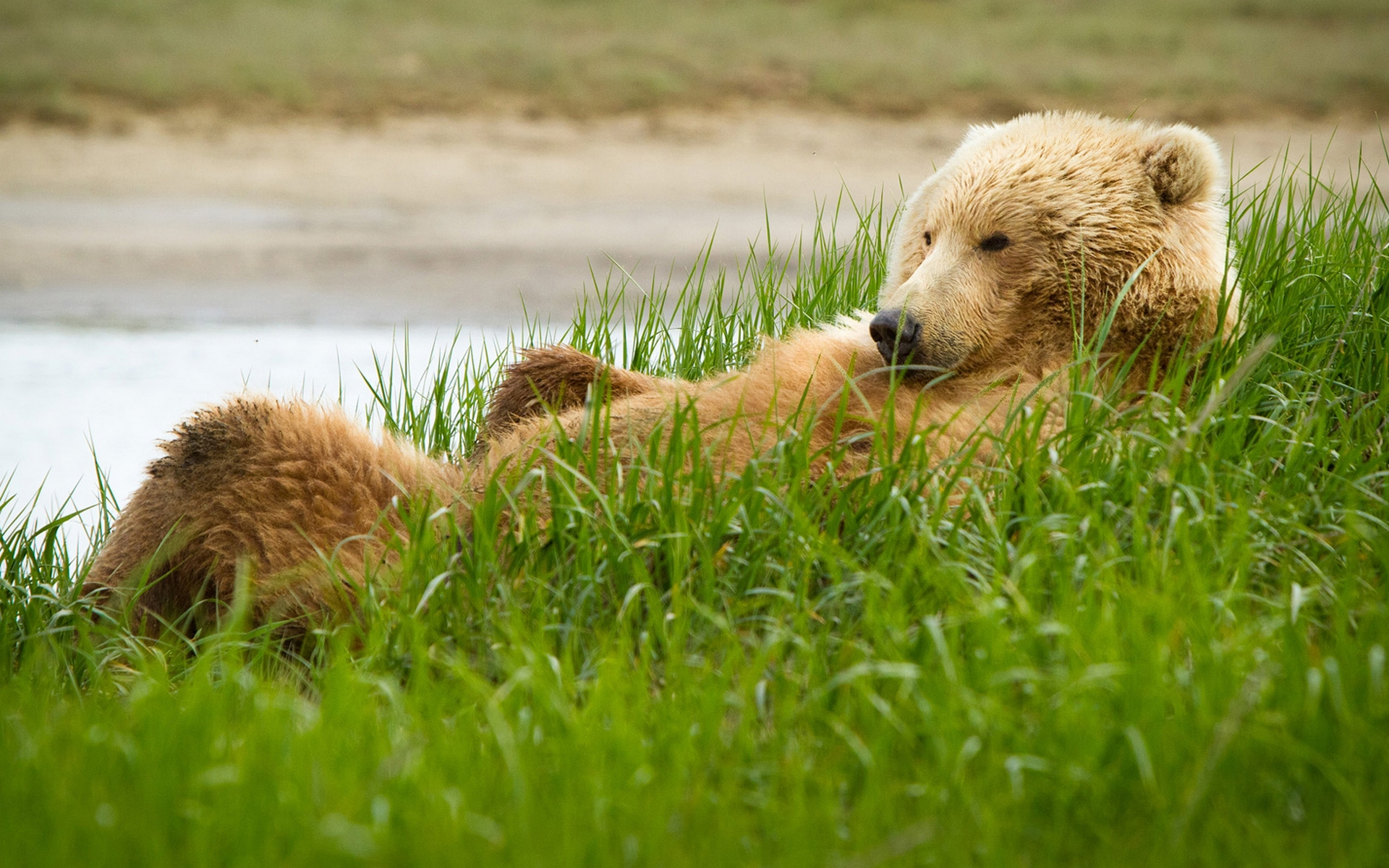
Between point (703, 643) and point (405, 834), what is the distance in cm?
76

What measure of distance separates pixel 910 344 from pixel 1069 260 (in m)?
0.45

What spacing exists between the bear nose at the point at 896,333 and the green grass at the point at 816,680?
0.80 feet

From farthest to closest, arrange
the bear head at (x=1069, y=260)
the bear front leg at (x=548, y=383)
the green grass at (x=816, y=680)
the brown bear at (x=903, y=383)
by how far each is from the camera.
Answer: the bear front leg at (x=548, y=383), the bear head at (x=1069, y=260), the brown bear at (x=903, y=383), the green grass at (x=816, y=680)

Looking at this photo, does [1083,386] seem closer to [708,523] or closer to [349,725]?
[708,523]

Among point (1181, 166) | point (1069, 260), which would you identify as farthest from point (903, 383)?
point (1181, 166)

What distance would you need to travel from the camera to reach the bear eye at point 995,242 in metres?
2.85

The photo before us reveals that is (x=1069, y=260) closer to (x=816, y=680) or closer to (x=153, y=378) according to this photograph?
(x=816, y=680)

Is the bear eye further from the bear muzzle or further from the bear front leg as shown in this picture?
the bear front leg

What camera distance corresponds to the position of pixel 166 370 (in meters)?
7.69

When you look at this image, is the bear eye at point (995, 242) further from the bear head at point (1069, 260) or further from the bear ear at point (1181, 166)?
the bear ear at point (1181, 166)

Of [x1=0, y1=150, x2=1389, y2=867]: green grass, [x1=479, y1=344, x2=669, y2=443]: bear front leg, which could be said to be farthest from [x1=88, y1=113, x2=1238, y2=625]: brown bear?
[x1=479, y1=344, x2=669, y2=443]: bear front leg

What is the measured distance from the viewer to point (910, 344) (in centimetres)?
273

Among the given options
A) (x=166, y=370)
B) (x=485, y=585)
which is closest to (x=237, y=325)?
(x=166, y=370)

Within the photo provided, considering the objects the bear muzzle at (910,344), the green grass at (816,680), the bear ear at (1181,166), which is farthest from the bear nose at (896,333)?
→ the bear ear at (1181,166)
